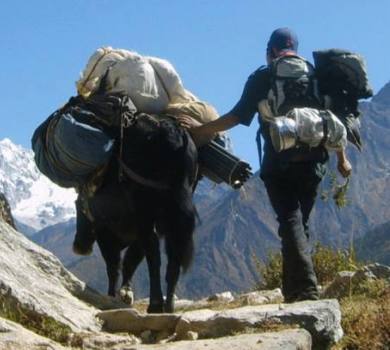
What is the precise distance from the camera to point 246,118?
24.1 ft

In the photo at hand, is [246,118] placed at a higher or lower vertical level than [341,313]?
higher

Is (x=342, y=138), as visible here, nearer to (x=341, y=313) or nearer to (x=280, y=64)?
(x=280, y=64)

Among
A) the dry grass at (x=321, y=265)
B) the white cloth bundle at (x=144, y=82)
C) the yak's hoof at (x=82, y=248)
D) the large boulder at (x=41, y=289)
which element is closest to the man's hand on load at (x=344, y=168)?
the white cloth bundle at (x=144, y=82)

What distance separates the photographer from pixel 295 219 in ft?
22.9

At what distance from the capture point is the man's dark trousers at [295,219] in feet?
22.0

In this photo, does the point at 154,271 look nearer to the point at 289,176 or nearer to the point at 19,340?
the point at 289,176

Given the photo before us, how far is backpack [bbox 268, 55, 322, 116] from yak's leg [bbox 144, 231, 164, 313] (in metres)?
1.55

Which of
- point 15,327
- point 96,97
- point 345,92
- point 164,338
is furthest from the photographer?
point 96,97

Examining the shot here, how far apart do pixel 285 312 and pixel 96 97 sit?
3.23m

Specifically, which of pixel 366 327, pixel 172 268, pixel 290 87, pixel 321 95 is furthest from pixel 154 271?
pixel 366 327

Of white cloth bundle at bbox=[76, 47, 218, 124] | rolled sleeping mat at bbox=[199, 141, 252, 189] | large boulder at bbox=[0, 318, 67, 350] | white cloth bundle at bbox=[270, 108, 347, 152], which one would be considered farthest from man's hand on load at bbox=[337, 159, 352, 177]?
large boulder at bbox=[0, 318, 67, 350]

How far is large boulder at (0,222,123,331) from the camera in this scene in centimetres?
557

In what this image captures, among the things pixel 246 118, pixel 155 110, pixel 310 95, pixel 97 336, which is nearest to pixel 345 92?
pixel 310 95

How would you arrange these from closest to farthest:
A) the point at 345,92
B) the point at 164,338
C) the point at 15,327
Answer: the point at 15,327
the point at 164,338
the point at 345,92
